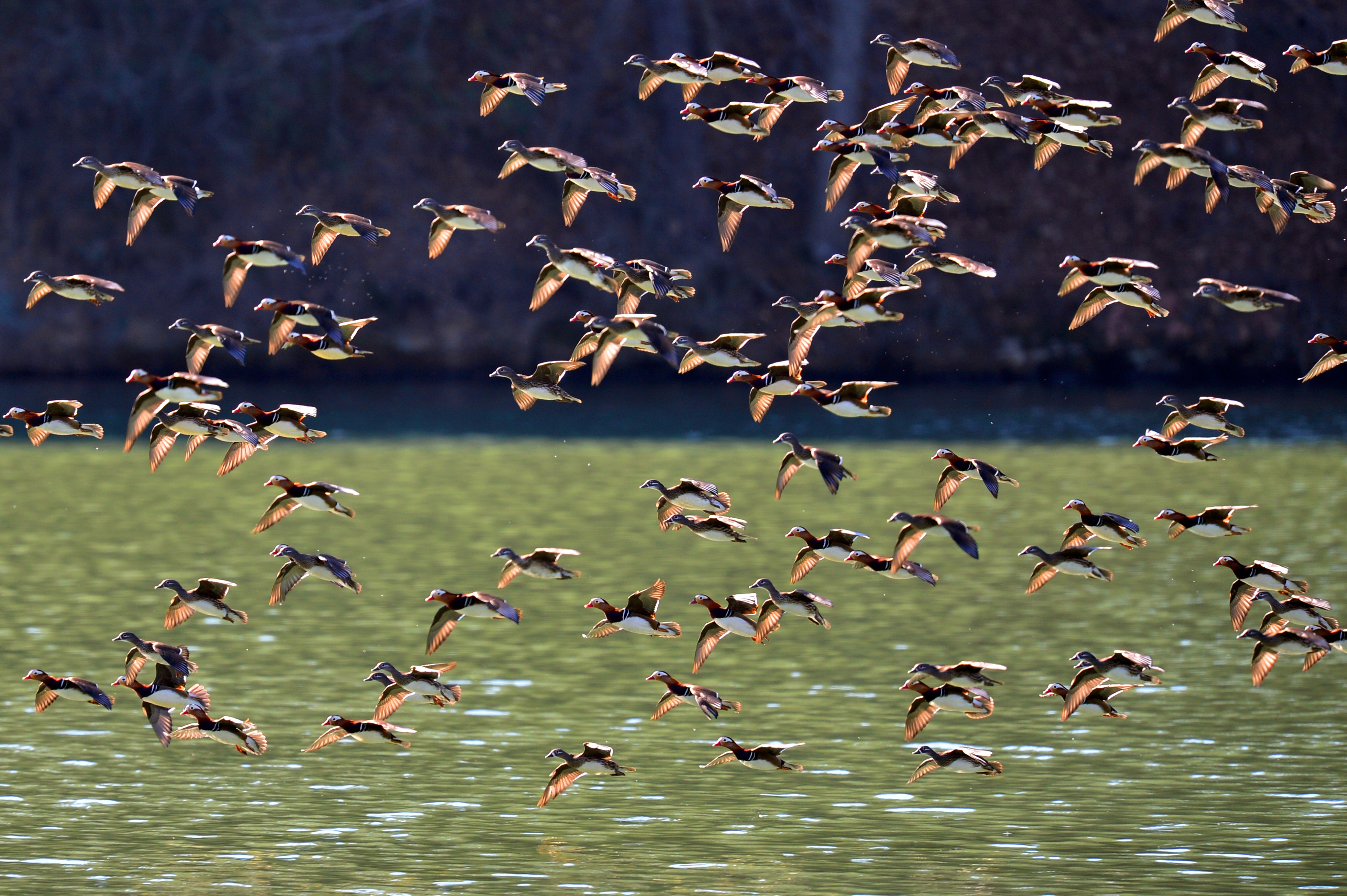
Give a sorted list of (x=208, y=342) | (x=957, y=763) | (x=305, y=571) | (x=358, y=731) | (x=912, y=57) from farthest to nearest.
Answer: (x=912, y=57) < (x=957, y=763) < (x=305, y=571) < (x=358, y=731) < (x=208, y=342)

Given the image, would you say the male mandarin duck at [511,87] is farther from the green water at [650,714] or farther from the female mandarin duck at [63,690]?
the green water at [650,714]

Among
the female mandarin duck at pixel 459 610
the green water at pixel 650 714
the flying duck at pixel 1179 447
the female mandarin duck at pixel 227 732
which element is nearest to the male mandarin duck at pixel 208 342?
the female mandarin duck at pixel 459 610

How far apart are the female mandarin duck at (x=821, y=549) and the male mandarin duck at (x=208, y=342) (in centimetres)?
517

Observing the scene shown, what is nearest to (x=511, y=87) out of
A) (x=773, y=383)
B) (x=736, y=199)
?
(x=736, y=199)

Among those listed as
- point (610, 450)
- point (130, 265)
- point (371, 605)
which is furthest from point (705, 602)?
point (130, 265)

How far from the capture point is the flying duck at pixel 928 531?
18.3 meters

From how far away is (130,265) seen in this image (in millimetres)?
69688

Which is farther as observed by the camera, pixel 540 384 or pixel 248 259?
pixel 540 384

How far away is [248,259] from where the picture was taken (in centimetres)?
1995

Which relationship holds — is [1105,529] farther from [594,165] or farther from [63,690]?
[594,165]

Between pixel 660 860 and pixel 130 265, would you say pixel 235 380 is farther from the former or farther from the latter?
pixel 660 860

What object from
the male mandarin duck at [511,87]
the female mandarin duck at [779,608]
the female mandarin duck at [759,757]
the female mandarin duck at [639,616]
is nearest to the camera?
the female mandarin duck at [639,616]

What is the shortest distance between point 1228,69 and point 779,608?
22.2 feet

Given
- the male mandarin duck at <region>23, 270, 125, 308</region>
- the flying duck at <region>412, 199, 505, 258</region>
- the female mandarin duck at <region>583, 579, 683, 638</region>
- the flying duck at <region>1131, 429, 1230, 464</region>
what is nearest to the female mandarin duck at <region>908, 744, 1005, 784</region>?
the female mandarin duck at <region>583, 579, 683, 638</region>
